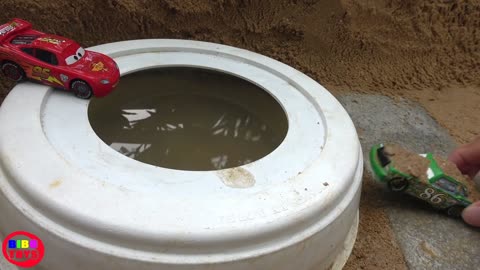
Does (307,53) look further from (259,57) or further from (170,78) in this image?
(170,78)

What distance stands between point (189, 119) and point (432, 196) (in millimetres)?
773

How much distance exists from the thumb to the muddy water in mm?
601

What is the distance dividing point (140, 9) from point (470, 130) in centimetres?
155

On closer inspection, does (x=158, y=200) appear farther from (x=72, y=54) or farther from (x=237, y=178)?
(x=72, y=54)

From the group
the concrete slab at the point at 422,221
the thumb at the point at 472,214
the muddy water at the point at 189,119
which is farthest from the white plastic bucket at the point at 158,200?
the thumb at the point at 472,214

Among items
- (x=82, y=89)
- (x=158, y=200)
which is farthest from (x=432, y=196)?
(x=82, y=89)

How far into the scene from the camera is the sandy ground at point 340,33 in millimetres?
1794

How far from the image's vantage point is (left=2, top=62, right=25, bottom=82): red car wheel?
1.08 meters

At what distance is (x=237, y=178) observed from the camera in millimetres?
924

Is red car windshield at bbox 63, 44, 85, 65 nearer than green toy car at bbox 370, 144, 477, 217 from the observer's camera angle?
Yes

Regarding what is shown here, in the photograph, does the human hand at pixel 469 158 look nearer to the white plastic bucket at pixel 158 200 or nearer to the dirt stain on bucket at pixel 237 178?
the white plastic bucket at pixel 158 200

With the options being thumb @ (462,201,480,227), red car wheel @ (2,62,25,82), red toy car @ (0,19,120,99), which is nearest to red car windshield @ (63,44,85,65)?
red toy car @ (0,19,120,99)

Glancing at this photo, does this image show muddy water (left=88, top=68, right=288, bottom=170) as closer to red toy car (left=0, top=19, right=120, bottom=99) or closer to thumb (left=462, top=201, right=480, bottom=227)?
red toy car (left=0, top=19, right=120, bottom=99)

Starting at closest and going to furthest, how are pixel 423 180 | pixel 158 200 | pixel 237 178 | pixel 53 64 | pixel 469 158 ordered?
pixel 158 200
pixel 237 178
pixel 53 64
pixel 423 180
pixel 469 158
